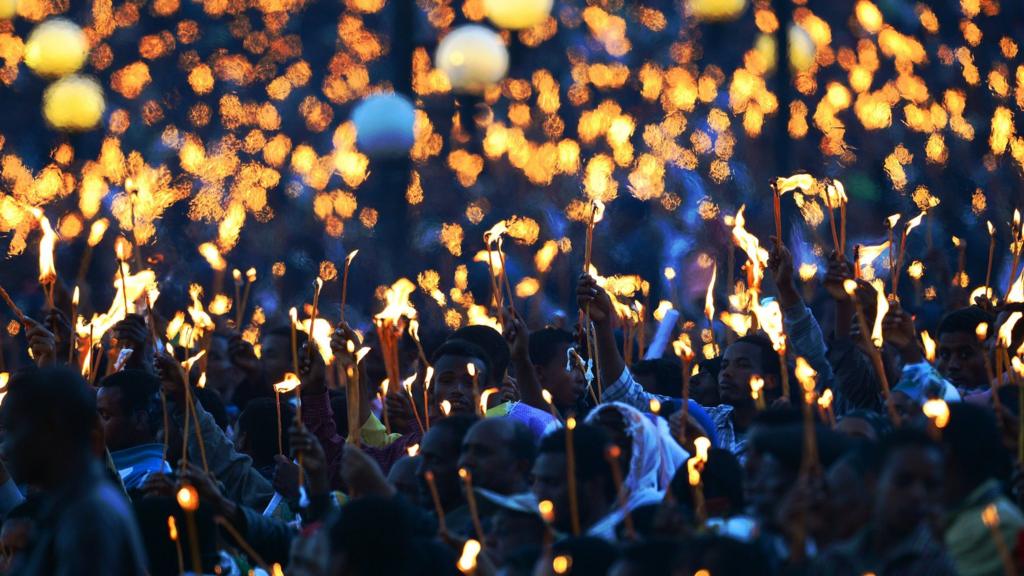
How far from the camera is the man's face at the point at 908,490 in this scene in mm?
3988

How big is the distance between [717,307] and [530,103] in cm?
733

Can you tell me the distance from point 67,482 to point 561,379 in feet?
11.2

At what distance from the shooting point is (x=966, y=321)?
6328 mm

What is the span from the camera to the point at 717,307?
8.85 m

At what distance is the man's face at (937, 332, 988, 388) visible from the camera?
6316mm

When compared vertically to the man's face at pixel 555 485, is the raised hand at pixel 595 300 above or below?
below

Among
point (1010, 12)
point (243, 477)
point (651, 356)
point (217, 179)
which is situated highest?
point (243, 477)

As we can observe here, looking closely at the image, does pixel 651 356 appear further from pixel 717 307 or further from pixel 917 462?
pixel 917 462

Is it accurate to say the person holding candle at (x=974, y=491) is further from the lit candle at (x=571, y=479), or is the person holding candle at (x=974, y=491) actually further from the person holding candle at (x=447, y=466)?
the person holding candle at (x=447, y=466)

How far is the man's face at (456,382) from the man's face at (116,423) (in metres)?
1.05

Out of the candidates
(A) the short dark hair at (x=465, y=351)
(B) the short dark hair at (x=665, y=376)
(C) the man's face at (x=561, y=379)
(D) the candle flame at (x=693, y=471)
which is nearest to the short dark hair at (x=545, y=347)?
(C) the man's face at (x=561, y=379)

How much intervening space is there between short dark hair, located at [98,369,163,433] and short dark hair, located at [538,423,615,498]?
198cm

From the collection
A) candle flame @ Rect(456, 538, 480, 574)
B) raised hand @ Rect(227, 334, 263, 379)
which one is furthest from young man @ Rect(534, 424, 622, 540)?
raised hand @ Rect(227, 334, 263, 379)

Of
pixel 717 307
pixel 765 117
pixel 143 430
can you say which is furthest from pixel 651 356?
pixel 765 117
